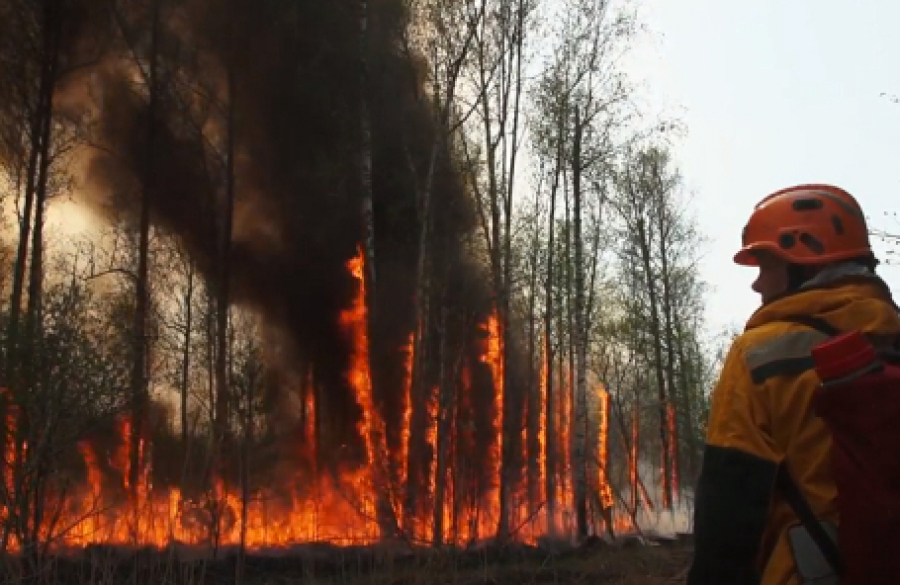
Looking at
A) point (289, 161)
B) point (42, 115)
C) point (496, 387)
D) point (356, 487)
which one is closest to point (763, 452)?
point (356, 487)

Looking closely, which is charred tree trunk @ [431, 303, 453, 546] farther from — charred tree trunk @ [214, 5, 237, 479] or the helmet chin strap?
the helmet chin strap

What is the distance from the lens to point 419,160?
19.6 metres

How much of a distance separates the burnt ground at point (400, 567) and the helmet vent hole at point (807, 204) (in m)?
6.29

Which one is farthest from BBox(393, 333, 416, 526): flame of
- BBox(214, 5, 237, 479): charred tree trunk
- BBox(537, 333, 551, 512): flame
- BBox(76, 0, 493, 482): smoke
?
BBox(537, 333, 551, 512): flame

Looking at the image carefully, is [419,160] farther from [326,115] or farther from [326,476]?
[326,476]

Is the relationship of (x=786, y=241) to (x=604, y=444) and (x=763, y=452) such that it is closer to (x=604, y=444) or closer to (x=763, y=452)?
(x=763, y=452)

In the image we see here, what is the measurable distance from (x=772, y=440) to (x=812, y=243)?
47 centimetres

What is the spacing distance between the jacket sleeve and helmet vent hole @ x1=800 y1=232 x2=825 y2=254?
360 mm

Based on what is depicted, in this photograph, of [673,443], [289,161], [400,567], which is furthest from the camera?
[673,443]

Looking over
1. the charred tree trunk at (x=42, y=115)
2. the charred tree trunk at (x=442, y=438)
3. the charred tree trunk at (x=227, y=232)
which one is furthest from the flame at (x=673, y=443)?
the charred tree trunk at (x=42, y=115)

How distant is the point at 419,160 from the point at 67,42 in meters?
6.98

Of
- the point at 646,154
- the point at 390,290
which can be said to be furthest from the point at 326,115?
the point at 646,154

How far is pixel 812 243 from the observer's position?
207 centimetres

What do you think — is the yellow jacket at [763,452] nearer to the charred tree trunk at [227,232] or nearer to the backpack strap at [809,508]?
the backpack strap at [809,508]
